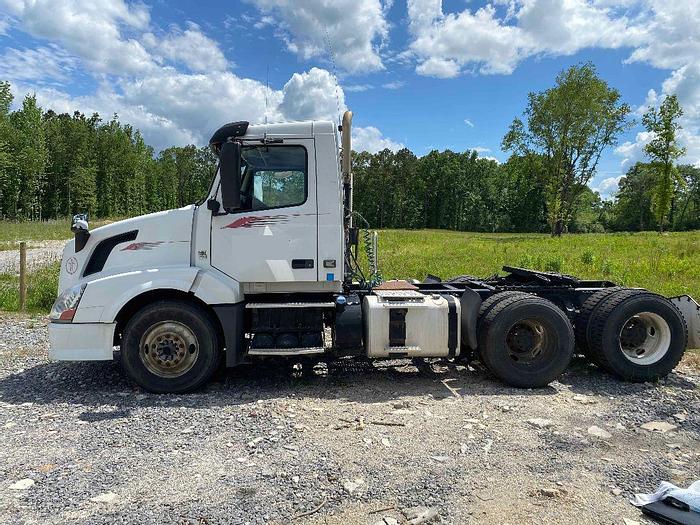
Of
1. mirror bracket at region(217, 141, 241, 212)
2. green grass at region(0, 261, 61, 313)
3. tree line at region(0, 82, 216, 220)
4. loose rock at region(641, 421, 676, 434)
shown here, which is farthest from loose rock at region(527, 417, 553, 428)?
tree line at region(0, 82, 216, 220)

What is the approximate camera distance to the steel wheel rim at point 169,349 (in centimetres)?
560

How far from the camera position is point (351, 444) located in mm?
4379

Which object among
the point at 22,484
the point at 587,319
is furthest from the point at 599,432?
the point at 22,484

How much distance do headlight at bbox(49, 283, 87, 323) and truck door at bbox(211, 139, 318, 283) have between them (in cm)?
151

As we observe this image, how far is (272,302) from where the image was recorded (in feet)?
19.3

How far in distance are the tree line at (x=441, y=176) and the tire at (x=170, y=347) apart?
156cm

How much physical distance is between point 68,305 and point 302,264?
103 inches

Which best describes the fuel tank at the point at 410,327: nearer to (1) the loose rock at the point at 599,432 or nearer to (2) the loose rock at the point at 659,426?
(1) the loose rock at the point at 599,432

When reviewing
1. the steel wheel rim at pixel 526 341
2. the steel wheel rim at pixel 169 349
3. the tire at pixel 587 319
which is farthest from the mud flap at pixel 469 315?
the steel wheel rim at pixel 169 349

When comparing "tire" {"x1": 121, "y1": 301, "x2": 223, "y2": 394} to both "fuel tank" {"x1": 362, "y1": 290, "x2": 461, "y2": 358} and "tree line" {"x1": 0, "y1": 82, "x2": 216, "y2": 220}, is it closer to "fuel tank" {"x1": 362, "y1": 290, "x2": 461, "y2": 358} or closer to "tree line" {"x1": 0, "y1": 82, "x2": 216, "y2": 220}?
"fuel tank" {"x1": 362, "y1": 290, "x2": 461, "y2": 358}

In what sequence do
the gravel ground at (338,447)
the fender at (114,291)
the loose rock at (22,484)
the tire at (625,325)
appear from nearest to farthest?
the gravel ground at (338,447)
the loose rock at (22,484)
the fender at (114,291)
the tire at (625,325)

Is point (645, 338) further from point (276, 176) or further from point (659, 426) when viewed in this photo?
point (276, 176)

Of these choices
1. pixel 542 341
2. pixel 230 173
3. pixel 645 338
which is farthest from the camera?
pixel 645 338

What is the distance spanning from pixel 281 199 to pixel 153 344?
2194mm
